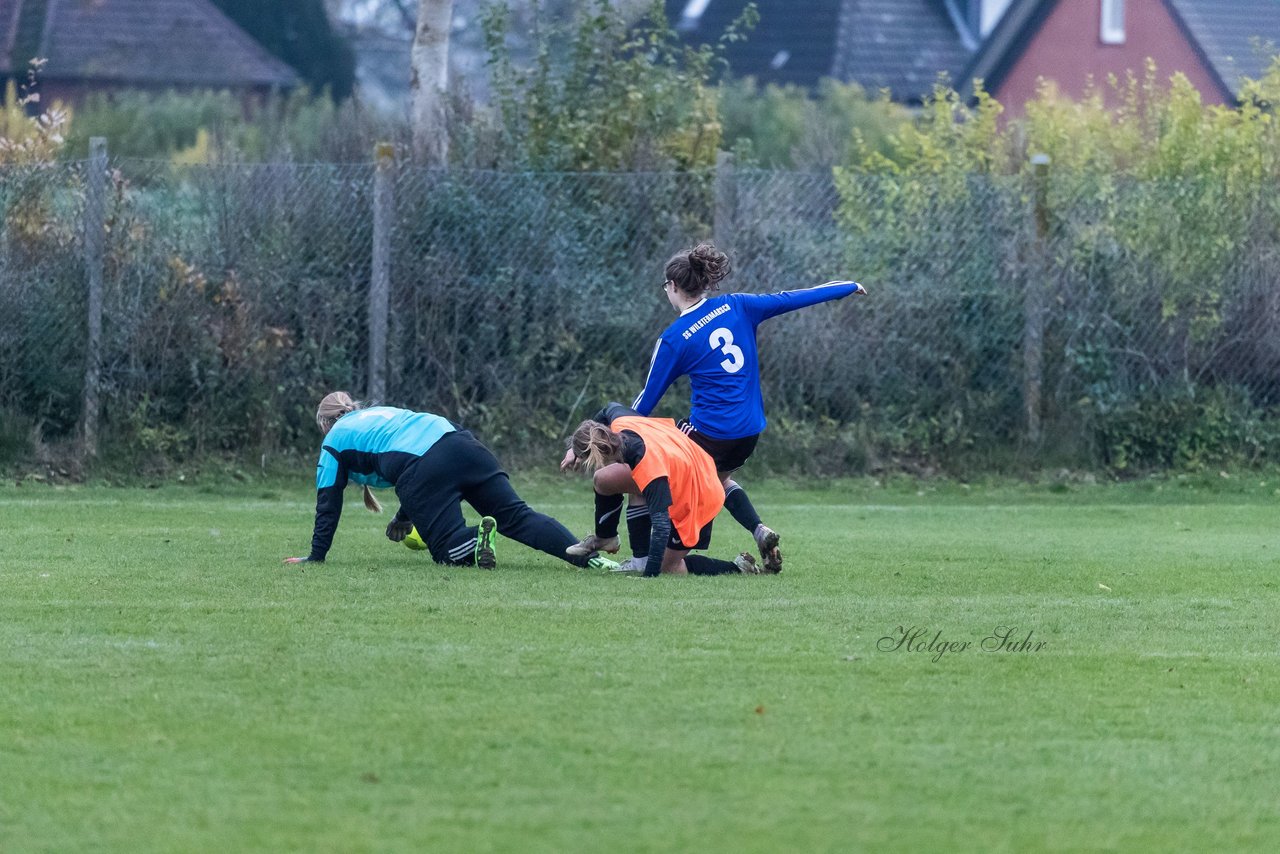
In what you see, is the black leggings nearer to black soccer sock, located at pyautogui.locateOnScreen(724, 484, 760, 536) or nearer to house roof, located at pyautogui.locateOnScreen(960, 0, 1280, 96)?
black soccer sock, located at pyautogui.locateOnScreen(724, 484, 760, 536)

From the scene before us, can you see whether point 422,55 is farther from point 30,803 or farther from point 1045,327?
point 30,803

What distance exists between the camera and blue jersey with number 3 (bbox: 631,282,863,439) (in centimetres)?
Answer: 857

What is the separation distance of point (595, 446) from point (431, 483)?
87cm

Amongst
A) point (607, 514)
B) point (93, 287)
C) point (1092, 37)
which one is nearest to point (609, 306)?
point (93, 287)

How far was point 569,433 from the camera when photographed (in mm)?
12734

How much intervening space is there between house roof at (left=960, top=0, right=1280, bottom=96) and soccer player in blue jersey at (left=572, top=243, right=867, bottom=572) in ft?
Answer: 86.6

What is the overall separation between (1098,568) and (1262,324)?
17.4ft

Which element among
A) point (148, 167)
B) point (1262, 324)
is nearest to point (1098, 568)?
point (1262, 324)

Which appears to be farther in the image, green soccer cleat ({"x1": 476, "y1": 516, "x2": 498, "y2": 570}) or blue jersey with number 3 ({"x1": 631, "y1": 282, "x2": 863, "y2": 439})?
blue jersey with number 3 ({"x1": 631, "y1": 282, "x2": 863, "y2": 439})

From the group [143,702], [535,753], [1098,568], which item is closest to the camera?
[535,753]

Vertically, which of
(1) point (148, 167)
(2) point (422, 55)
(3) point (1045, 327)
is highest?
(2) point (422, 55)

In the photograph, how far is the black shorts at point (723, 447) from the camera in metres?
8.66

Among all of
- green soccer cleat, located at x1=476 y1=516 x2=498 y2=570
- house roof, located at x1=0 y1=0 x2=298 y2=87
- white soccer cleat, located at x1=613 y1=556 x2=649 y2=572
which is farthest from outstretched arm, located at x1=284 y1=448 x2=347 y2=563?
house roof, located at x1=0 y1=0 x2=298 y2=87

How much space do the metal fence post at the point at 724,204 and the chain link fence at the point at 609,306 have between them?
0.02 metres
